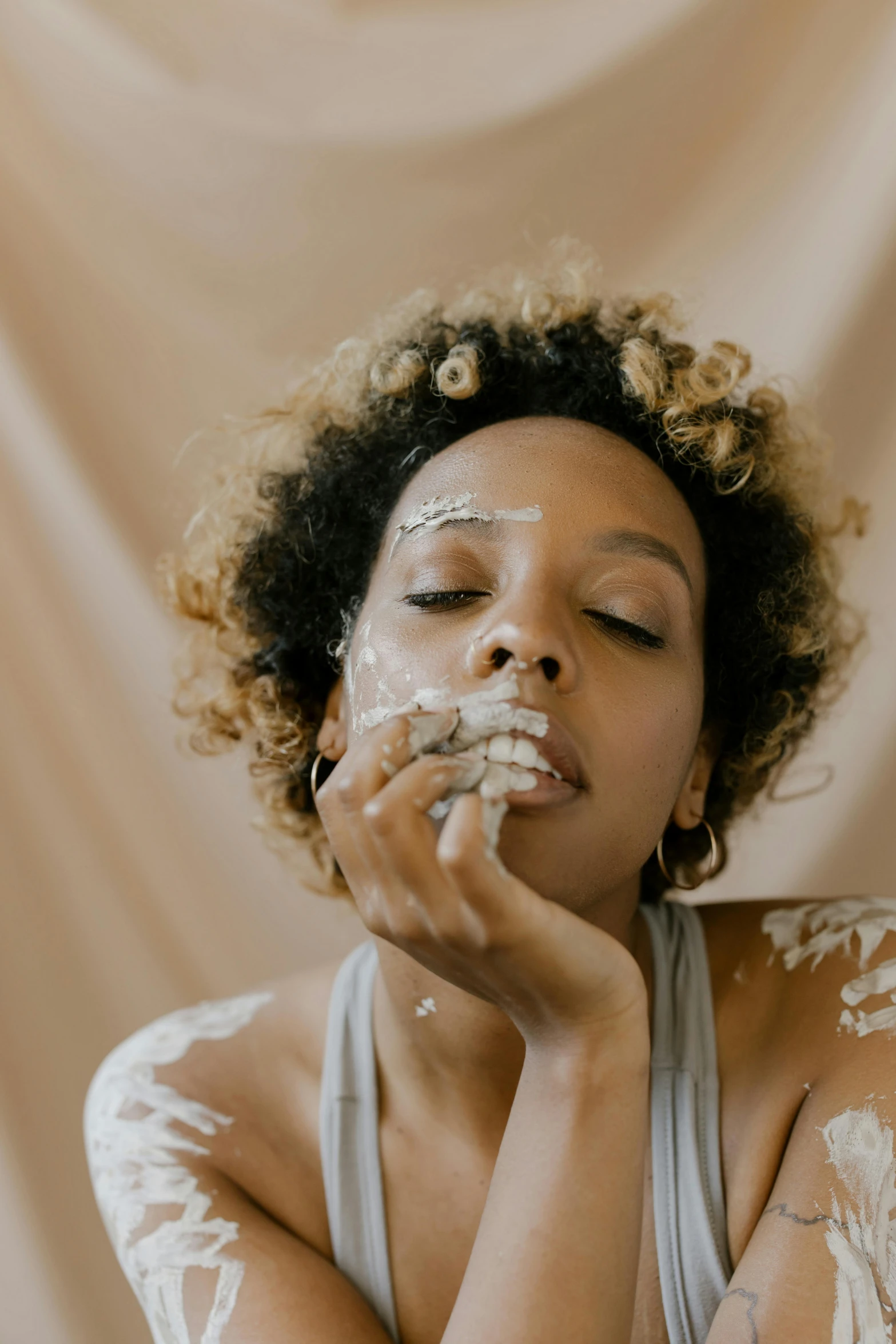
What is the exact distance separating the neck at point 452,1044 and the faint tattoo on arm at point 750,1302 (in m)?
0.24

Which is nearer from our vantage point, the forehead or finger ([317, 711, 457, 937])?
finger ([317, 711, 457, 937])

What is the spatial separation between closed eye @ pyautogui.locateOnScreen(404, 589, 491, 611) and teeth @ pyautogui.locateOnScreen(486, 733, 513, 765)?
A: 15 cm

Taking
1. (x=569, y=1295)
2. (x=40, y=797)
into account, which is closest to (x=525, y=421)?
(x=569, y=1295)

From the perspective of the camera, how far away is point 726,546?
122 centimetres

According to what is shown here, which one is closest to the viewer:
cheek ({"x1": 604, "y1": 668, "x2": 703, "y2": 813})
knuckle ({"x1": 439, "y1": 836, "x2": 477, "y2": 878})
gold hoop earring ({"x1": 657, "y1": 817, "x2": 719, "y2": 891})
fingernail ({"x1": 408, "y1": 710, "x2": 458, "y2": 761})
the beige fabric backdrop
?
knuckle ({"x1": 439, "y1": 836, "x2": 477, "y2": 878})

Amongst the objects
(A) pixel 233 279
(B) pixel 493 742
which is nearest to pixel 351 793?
(B) pixel 493 742

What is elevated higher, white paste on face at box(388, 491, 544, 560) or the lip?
white paste on face at box(388, 491, 544, 560)

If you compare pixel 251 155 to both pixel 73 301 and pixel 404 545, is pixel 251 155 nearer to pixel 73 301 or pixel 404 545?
pixel 73 301

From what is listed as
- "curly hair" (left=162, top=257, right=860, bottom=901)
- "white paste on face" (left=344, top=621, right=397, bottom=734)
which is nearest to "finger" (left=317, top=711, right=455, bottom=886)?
"white paste on face" (left=344, top=621, right=397, bottom=734)

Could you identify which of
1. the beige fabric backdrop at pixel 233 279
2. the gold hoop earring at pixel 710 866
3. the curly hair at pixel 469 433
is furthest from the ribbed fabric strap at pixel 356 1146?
the beige fabric backdrop at pixel 233 279

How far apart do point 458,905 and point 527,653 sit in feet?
0.69

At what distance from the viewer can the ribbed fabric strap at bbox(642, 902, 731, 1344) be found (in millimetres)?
989

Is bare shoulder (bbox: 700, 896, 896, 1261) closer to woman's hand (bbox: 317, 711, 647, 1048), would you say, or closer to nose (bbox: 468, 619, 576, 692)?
woman's hand (bbox: 317, 711, 647, 1048)

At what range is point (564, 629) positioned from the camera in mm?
897
